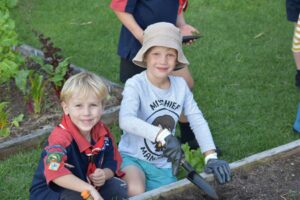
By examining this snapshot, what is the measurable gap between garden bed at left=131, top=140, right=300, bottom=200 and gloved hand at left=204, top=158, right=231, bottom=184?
0.09 m

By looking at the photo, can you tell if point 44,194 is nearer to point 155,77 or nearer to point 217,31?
point 155,77

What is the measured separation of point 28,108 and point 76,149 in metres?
1.84

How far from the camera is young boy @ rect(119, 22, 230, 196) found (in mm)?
3184

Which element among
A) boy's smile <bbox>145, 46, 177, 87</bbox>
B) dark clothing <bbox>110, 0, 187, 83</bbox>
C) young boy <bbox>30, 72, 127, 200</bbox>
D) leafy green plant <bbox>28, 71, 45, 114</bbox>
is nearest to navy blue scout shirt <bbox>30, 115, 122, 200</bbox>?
young boy <bbox>30, 72, 127, 200</bbox>

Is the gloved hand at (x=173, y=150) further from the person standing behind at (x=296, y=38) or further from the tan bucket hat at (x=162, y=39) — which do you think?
the person standing behind at (x=296, y=38)

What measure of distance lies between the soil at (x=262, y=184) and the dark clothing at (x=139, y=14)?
42.9 inches

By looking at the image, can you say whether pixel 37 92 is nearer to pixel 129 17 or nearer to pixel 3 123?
pixel 3 123

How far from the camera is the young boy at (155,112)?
10.4 ft

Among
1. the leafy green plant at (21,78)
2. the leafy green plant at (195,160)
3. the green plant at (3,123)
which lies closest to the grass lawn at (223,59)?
the green plant at (3,123)

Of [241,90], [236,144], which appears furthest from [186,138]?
[241,90]

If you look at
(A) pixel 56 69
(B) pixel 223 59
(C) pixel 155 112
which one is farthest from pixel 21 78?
(B) pixel 223 59

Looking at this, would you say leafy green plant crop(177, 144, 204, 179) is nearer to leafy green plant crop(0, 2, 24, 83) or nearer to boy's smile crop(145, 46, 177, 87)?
boy's smile crop(145, 46, 177, 87)

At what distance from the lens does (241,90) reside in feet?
17.0

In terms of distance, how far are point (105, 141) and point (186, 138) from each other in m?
1.24
